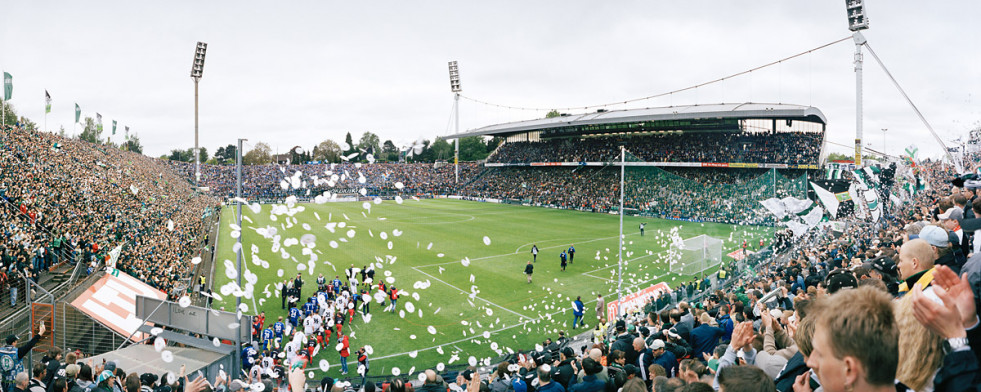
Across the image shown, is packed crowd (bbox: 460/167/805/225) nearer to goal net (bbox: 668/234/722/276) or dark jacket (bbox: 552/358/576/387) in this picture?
goal net (bbox: 668/234/722/276)

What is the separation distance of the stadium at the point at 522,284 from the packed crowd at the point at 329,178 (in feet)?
54.3

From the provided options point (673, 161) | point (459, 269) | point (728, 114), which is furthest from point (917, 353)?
point (673, 161)

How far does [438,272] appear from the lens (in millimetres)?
24656

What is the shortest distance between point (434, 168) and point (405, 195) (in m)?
12.7

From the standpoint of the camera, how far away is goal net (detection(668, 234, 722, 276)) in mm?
23297

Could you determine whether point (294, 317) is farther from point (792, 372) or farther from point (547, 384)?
point (792, 372)

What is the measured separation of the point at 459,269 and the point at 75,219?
52.4 feet

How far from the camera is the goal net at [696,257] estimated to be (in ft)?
76.4

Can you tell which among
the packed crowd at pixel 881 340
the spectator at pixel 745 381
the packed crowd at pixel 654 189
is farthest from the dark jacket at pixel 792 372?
the packed crowd at pixel 654 189

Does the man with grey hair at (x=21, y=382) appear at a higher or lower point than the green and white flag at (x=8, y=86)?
lower

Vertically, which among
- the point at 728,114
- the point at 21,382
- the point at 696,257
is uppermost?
the point at 728,114

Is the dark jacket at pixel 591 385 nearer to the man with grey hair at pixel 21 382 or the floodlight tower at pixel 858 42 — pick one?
the man with grey hair at pixel 21 382

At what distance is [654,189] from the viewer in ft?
148

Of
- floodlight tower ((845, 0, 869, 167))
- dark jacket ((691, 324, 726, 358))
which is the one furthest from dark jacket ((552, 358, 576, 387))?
floodlight tower ((845, 0, 869, 167))
